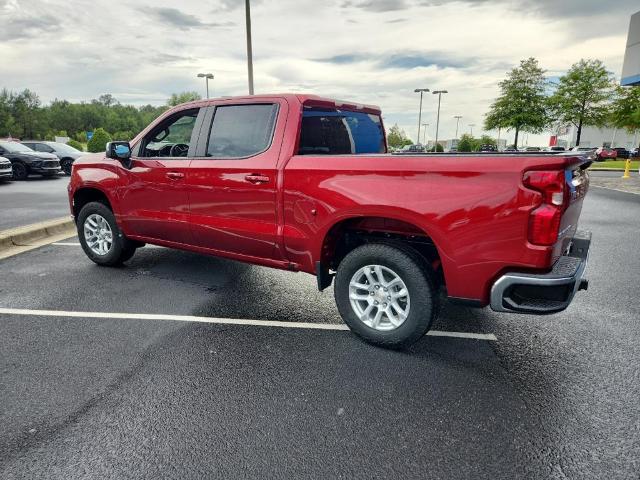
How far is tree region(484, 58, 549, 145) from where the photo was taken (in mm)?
43438

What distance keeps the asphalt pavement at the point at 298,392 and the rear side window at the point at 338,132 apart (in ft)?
5.00

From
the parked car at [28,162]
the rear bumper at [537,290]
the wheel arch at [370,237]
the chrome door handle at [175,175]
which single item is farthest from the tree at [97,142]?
the rear bumper at [537,290]

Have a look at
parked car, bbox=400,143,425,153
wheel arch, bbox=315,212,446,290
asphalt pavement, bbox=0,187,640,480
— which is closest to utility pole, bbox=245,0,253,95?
parked car, bbox=400,143,425,153

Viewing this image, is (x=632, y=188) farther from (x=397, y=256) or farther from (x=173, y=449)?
(x=173, y=449)

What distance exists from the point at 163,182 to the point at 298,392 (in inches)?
112

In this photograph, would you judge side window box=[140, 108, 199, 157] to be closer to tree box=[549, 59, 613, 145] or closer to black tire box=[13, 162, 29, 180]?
black tire box=[13, 162, 29, 180]

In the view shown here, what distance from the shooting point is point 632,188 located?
16984 millimetres

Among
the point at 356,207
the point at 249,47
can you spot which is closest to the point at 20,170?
the point at 249,47

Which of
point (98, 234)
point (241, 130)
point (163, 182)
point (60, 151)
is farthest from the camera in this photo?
point (60, 151)

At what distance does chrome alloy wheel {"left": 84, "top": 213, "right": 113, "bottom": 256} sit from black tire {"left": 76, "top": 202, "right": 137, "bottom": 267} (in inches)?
1.6

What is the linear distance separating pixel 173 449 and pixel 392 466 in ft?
3.65

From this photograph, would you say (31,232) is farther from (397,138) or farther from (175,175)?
(397,138)

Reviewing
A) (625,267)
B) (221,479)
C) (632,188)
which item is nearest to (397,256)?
(221,479)

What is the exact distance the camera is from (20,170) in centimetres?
1788
